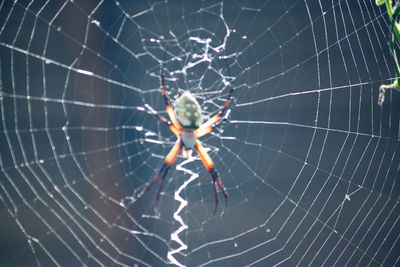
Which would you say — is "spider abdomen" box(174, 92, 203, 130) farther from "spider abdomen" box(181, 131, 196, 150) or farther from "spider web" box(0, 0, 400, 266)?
"spider web" box(0, 0, 400, 266)

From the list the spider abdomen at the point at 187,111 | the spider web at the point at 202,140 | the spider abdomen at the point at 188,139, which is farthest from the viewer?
the spider web at the point at 202,140

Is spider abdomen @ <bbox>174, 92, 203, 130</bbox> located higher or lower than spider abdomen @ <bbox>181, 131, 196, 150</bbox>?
higher

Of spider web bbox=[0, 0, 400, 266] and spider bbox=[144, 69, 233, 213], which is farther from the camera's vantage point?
spider web bbox=[0, 0, 400, 266]

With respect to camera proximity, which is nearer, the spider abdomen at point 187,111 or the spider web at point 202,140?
the spider abdomen at point 187,111

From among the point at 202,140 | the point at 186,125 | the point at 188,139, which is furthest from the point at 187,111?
the point at 202,140

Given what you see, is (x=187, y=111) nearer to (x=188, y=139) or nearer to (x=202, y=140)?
(x=188, y=139)

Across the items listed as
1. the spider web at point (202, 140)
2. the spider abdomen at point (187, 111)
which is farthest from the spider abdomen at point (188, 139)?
the spider web at point (202, 140)

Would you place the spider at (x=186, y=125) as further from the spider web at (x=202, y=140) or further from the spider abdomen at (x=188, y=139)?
the spider web at (x=202, y=140)

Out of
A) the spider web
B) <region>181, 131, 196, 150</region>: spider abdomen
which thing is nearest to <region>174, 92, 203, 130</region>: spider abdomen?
<region>181, 131, 196, 150</region>: spider abdomen

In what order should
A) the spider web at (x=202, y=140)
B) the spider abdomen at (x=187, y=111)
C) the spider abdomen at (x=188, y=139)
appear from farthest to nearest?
the spider web at (x=202, y=140) → the spider abdomen at (x=188, y=139) → the spider abdomen at (x=187, y=111)
